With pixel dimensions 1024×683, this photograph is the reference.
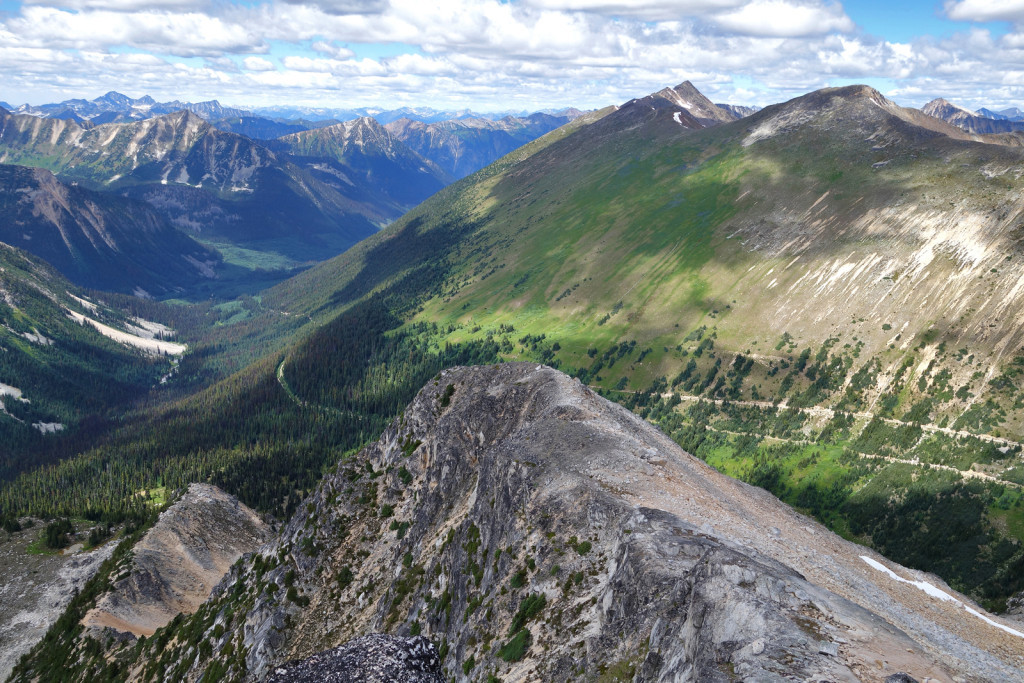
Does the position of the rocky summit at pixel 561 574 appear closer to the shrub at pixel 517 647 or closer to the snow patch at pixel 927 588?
the shrub at pixel 517 647

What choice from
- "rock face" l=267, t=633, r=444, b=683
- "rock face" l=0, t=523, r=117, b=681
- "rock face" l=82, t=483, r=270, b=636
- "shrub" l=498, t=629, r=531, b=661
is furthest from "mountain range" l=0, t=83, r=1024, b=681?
"rock face" l=0, t=523, r=117, b=681

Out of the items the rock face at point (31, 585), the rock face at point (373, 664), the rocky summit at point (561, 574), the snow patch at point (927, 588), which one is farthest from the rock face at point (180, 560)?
the snow patch at point (927, 588)

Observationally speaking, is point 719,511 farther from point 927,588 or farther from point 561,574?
point 927,588

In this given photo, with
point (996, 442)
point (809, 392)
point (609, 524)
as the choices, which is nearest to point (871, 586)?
point (609, 524)

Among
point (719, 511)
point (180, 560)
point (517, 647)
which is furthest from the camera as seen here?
point (180, 560)

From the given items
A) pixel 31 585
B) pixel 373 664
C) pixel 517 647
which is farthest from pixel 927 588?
pixel 31 585

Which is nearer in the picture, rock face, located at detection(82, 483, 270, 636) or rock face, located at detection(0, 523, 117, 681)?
rock face, located at detection(82, 483, 270, 636)

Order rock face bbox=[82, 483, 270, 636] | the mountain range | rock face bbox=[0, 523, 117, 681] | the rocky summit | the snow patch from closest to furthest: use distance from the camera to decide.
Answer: the rocky summit
the mountain range
the snow patch
rock face bbox=[82, 483, 270, 636]
rock face bbox=[0, 523, 117, 681]

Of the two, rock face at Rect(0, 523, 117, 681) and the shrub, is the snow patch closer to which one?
the shrub
